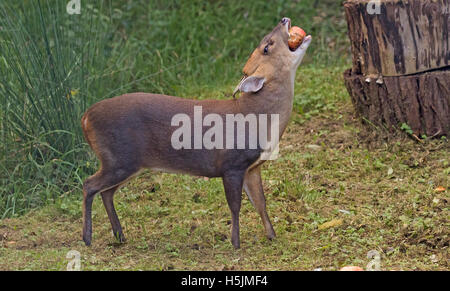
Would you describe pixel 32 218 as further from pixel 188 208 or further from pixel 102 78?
pixel 102 78

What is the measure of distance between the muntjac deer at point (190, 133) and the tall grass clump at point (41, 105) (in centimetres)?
118

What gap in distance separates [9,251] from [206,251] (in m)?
1.29

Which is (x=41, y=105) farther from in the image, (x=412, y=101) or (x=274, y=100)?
(x=412, y=101)

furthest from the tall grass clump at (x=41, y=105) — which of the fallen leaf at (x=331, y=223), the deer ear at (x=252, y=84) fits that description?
the fallen leaf at (x=331, y=223)

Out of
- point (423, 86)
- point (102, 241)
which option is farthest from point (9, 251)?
point (423, 86)

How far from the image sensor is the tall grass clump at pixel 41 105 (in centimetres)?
593

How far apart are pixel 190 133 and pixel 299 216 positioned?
1.15 m

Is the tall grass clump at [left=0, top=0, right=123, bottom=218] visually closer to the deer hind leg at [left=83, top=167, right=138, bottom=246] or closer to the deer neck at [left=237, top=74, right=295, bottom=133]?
the deer hind leg at [left=83, top=167, right=138, bottom=246]

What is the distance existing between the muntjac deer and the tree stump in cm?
156

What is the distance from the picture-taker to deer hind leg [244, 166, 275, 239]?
507 cm

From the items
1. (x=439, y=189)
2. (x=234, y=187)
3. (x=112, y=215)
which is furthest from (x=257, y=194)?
(x=439, y=189)

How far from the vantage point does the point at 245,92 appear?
488cm

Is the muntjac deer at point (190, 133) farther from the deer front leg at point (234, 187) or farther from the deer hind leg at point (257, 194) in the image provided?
the deer hind leg at point (257, 194)

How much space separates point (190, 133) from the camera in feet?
15.8
